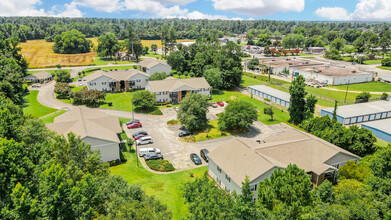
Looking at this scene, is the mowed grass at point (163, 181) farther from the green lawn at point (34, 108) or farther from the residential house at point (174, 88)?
the green lawn at point (34, 108)

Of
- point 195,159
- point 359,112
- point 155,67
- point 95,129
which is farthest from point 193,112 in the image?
point 155,67

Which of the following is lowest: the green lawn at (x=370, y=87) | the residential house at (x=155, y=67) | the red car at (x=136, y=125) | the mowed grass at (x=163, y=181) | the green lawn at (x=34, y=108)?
the mowed grass at (x=163, y=181)

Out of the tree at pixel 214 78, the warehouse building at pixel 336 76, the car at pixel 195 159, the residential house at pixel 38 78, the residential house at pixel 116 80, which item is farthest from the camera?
the warehouse building at pixel 336 76

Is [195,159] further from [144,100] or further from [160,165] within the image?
[144,100]

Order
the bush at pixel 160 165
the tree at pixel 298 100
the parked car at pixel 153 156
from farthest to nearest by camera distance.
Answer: the tree at pixel 298 100 → the parked car at pixel 153 156 → the bush at pixel 160 165

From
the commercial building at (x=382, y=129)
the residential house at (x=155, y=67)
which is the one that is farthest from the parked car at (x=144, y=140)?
the residential house at (x=155, y=67)

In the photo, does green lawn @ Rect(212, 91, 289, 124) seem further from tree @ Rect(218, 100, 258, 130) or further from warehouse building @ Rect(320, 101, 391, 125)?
warehouse building @ Rect(320, 101, 391, 125)
